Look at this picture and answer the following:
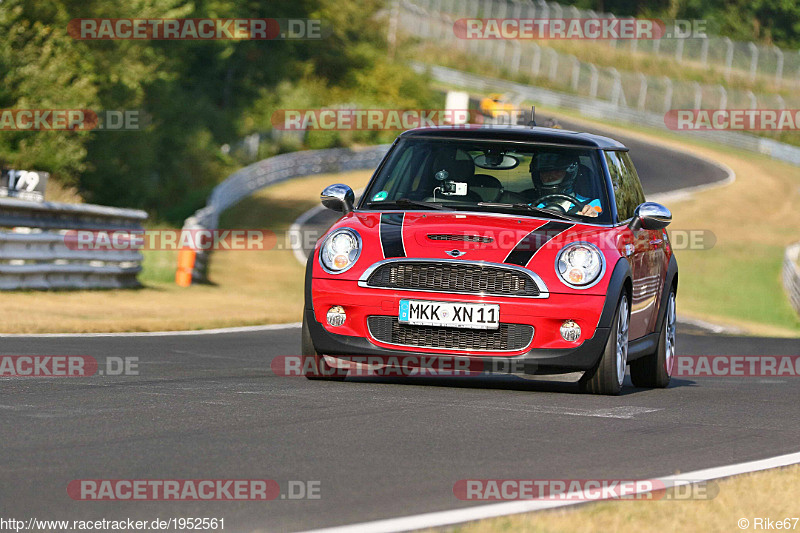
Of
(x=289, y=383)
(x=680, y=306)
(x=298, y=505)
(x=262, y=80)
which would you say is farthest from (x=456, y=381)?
(x=262, y=80)

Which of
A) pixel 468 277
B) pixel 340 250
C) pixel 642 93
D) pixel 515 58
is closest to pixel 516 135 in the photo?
pixel 468 277

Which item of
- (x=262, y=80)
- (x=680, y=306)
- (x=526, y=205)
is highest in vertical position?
(x=262, y=80)

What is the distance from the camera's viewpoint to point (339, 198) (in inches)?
380

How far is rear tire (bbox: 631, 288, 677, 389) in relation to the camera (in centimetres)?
1060

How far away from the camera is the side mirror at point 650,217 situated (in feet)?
32.2

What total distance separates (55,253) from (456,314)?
10.9 meters

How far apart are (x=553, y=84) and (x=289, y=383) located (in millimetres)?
71583

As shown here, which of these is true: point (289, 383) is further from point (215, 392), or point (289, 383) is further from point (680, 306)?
point (680, 306)

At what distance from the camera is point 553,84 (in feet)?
260

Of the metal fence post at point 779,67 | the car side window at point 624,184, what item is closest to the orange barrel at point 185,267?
the car side window at point 624,184

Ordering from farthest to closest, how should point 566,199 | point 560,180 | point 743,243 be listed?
point 743,243, point 560,180, point 566,199

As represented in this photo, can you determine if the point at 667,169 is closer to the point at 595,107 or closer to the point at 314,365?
the point at 595,107

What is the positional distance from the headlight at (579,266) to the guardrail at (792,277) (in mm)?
21020

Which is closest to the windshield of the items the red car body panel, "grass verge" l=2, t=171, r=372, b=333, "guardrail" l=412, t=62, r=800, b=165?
the red car body panel
